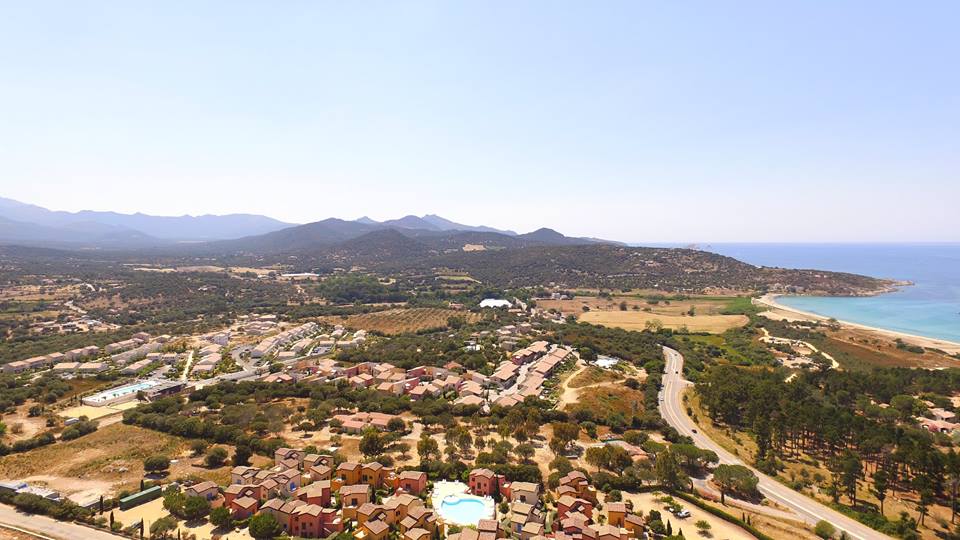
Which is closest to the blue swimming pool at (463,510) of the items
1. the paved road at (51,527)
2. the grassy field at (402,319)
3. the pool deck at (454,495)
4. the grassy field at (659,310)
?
the pool deck at (454,495)

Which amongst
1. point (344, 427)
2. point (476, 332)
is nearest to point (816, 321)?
point (476, 332)

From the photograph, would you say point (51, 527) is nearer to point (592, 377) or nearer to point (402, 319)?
point (592, 377)

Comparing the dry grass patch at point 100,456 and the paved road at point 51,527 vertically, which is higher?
the paved road at point 51,527

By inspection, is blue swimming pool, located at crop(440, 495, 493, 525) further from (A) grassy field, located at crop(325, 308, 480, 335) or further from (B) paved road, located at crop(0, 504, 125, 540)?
(A) grassy field, located at crop(325, 308, 480, 335)

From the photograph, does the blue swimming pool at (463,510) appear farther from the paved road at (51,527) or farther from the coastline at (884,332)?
the coastline at (884,332)

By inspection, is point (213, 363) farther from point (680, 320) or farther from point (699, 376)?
point (680, 320)
